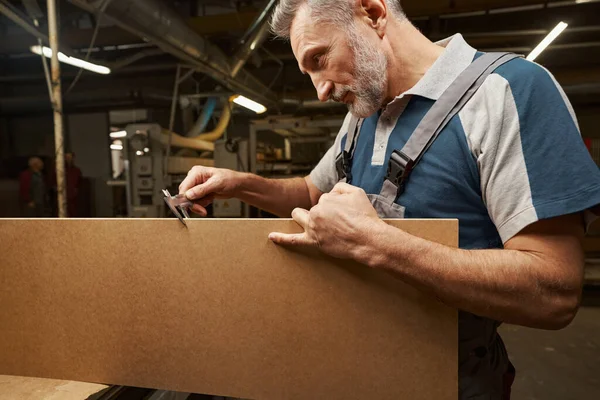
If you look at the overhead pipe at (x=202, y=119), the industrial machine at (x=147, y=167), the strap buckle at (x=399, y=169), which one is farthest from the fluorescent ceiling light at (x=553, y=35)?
the overhead pipe at (x=202, y=119)

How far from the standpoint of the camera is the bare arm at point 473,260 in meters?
0.52

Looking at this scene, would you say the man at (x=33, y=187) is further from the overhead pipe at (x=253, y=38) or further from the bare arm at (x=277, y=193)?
the bare arm at (x=277, y=193)

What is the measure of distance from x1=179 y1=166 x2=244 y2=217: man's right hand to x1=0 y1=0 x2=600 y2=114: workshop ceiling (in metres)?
2.29

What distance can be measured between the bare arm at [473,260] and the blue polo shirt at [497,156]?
4cm

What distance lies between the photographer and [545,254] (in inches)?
21.6

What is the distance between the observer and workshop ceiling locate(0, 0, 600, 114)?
3408mm

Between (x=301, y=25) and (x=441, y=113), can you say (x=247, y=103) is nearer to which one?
(x=301, y=25)

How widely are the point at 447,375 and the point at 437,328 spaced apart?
73mm

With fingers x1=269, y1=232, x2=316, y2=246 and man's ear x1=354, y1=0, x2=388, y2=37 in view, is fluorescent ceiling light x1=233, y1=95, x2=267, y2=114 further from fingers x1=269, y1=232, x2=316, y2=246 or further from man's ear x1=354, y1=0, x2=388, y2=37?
fingers x1=269, y1=232, x2=316, y2=246

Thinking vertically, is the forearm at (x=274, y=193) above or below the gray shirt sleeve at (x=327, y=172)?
below

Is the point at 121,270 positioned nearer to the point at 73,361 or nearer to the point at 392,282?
the point at 73,361

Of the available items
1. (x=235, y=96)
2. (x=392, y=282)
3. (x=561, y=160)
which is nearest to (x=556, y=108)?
(x=561, y=160)

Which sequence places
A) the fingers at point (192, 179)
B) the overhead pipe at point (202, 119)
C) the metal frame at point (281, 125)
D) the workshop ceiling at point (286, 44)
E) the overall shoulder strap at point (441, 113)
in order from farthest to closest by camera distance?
the overhead pipe at point (202, 119), the metal frame at point (281, 125), the workshop ceiling at point (286, 44), the fingers at point (192, 179), the overall shoulder strap at point (441, 113)

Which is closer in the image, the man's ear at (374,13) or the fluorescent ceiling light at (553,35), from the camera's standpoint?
the man's ear at (374,13)
